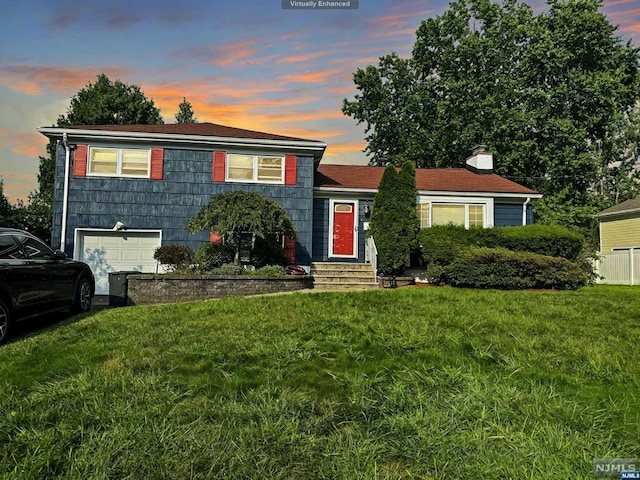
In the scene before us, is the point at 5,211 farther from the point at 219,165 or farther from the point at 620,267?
the point at 620,267

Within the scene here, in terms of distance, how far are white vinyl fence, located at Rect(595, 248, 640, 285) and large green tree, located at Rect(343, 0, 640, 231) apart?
23.6 ft

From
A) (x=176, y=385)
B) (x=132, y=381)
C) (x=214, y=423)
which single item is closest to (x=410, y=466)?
(x=214, y=423)

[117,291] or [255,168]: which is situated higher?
[255,168]

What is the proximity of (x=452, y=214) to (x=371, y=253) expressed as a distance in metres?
3.90

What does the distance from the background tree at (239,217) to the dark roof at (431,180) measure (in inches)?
156

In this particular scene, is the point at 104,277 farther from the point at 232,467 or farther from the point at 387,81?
the point at 387,81

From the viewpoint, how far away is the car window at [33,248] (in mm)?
6449

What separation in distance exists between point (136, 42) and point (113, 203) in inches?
192

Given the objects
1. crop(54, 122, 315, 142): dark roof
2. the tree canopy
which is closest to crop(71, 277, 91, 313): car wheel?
crop(54, 122, 315, 142): dark roof

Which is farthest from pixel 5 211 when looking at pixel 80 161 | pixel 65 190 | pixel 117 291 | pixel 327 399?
pixel 327 399

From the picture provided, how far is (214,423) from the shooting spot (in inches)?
108

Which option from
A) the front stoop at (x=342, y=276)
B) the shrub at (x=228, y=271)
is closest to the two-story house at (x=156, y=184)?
the front stoop at (x=342, y=276)

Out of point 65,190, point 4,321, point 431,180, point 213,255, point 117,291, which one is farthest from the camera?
point 431,180

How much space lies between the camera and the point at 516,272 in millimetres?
10289
